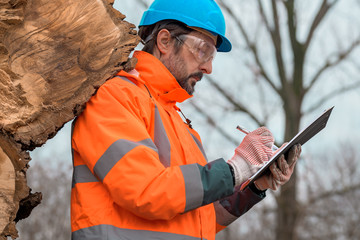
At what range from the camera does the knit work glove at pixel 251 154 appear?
2387mm

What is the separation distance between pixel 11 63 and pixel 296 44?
7.30m

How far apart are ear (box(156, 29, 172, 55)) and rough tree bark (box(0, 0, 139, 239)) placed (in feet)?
0.74

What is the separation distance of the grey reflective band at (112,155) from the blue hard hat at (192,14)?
0.91 m

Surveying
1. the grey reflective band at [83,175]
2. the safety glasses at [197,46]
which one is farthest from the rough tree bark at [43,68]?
the safety glasses at [197,46]

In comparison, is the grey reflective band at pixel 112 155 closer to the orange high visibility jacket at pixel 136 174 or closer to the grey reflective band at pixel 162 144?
the orange high visibility jacket at pixel 136 174

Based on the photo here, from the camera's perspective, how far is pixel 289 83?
8.92 meters

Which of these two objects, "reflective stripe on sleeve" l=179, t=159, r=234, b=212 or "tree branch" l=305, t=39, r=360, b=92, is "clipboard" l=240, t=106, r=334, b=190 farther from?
"tree branch" l=305, t=39, r=360, b=92

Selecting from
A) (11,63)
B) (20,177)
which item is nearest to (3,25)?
(11,63)

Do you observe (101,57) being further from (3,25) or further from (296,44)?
(296,44)

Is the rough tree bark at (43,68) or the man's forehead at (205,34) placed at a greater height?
the man's forehead at (205,34)

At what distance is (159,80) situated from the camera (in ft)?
8.57

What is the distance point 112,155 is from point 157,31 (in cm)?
98

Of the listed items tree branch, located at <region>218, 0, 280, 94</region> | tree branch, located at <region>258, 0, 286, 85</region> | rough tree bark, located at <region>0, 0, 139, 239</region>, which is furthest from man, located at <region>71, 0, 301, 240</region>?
tree branch, located at <region>218, 0, 280, 94</region>

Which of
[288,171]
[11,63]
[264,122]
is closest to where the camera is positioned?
[11,63]
